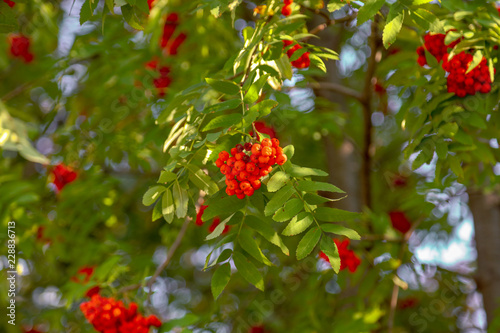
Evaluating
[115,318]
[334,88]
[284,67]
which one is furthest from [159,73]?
[284,67]

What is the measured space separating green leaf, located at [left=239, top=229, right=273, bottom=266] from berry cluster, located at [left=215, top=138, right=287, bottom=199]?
0.16 m

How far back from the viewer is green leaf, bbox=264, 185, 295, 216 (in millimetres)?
1360

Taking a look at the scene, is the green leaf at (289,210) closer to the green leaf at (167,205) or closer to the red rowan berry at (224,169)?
the red rowan berry at (224,169)

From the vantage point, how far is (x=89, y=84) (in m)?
3.61

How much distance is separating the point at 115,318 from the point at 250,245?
90 cm

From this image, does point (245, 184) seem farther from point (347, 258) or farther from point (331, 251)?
point (347, 258)

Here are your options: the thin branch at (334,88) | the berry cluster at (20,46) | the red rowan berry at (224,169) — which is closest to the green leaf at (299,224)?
the red rowan berry at (224,169)

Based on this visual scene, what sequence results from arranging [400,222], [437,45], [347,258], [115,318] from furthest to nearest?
[400,222] < [347,258] < [115,318] < [437,45]

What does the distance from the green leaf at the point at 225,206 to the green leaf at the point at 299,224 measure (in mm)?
178

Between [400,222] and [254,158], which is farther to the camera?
[400,222]

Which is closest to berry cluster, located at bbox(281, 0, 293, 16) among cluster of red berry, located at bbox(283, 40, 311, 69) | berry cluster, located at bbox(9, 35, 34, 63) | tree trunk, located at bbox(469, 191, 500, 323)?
cluster of red berry, located at bbox(283, 40, 311, 69)

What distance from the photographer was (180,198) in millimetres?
1430

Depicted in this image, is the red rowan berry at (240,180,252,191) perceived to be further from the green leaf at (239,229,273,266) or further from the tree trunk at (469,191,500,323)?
the tree trunk at (469,191,500,323)

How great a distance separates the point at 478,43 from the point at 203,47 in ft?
6.31
